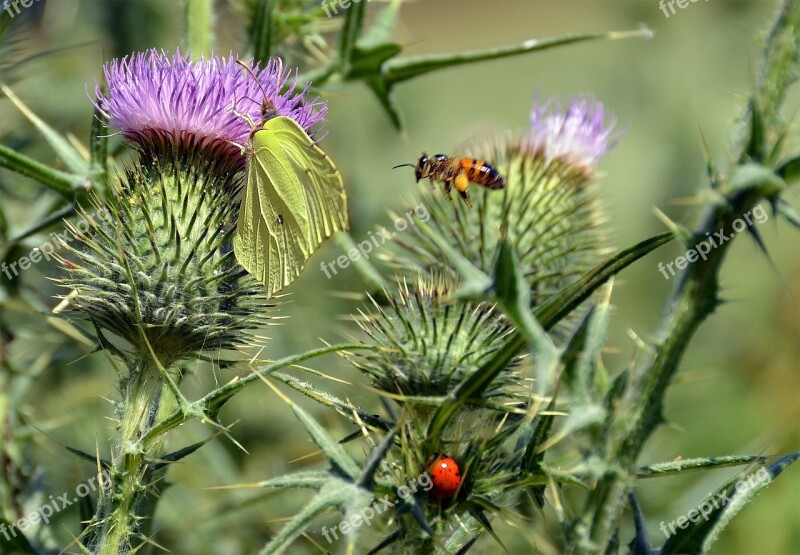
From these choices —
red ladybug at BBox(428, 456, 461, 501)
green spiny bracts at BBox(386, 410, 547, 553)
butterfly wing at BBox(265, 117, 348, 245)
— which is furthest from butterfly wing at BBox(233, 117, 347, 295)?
red ladybug at BBox(428, 456, 461, 501)

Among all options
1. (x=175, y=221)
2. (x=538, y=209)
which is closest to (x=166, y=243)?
(x=175, y=221)

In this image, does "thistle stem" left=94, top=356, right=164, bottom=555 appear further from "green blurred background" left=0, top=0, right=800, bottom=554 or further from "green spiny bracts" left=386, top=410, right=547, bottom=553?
"green spiny bracts" left=386, top=410, right=547, bottom=553

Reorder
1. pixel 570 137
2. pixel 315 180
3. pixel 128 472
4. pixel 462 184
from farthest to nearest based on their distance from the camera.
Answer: pixel 570 137 → pixel 462 184 → pixel 315 180 → pixel 128 472

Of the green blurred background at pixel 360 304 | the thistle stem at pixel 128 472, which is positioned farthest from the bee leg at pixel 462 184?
the thistle stem at pixel 128 472

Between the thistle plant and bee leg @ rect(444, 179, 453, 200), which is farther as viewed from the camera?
bee leg @ rect(444, 179, 453, 200)

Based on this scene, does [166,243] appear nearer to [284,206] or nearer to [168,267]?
[168,267]

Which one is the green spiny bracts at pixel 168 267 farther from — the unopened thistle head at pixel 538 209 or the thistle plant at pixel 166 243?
the unopened thistle head at pixel 538 209

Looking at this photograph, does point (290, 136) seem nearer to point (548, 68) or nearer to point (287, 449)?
point (287, 449)

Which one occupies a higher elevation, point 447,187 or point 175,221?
point 175,221
